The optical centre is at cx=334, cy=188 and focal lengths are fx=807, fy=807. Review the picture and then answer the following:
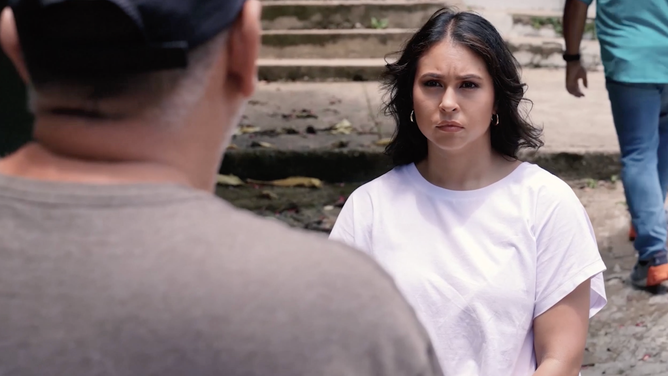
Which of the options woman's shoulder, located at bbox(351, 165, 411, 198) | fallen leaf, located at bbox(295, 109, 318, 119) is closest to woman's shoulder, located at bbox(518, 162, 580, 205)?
woman's shoulder, located at bbox(351, 165, 411, 198)

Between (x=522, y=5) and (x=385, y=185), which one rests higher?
(x=385, y=185)

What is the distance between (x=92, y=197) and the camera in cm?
87

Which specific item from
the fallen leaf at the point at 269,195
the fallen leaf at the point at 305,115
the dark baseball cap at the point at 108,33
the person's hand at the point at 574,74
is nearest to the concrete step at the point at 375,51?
the fallen leaf at the point at 305,115

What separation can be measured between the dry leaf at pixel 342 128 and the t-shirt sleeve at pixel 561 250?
375 cm

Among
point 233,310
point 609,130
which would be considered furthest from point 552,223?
point 609,130

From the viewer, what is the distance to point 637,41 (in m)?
3.84

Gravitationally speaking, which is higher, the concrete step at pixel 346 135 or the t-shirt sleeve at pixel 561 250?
the t-shirt sleeve at pixel 561 250

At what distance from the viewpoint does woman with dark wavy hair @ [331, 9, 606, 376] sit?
7.02ft

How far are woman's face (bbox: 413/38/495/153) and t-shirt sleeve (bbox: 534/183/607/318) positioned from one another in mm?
284

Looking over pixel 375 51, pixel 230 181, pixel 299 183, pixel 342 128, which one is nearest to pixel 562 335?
pixel 299 183

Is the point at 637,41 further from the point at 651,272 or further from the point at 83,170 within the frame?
the point at 83,170

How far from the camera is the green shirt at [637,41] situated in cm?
380

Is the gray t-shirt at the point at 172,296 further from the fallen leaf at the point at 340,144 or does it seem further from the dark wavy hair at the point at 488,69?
the fallen leaf at the point at 340,144

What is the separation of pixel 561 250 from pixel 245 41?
1.42 metres
